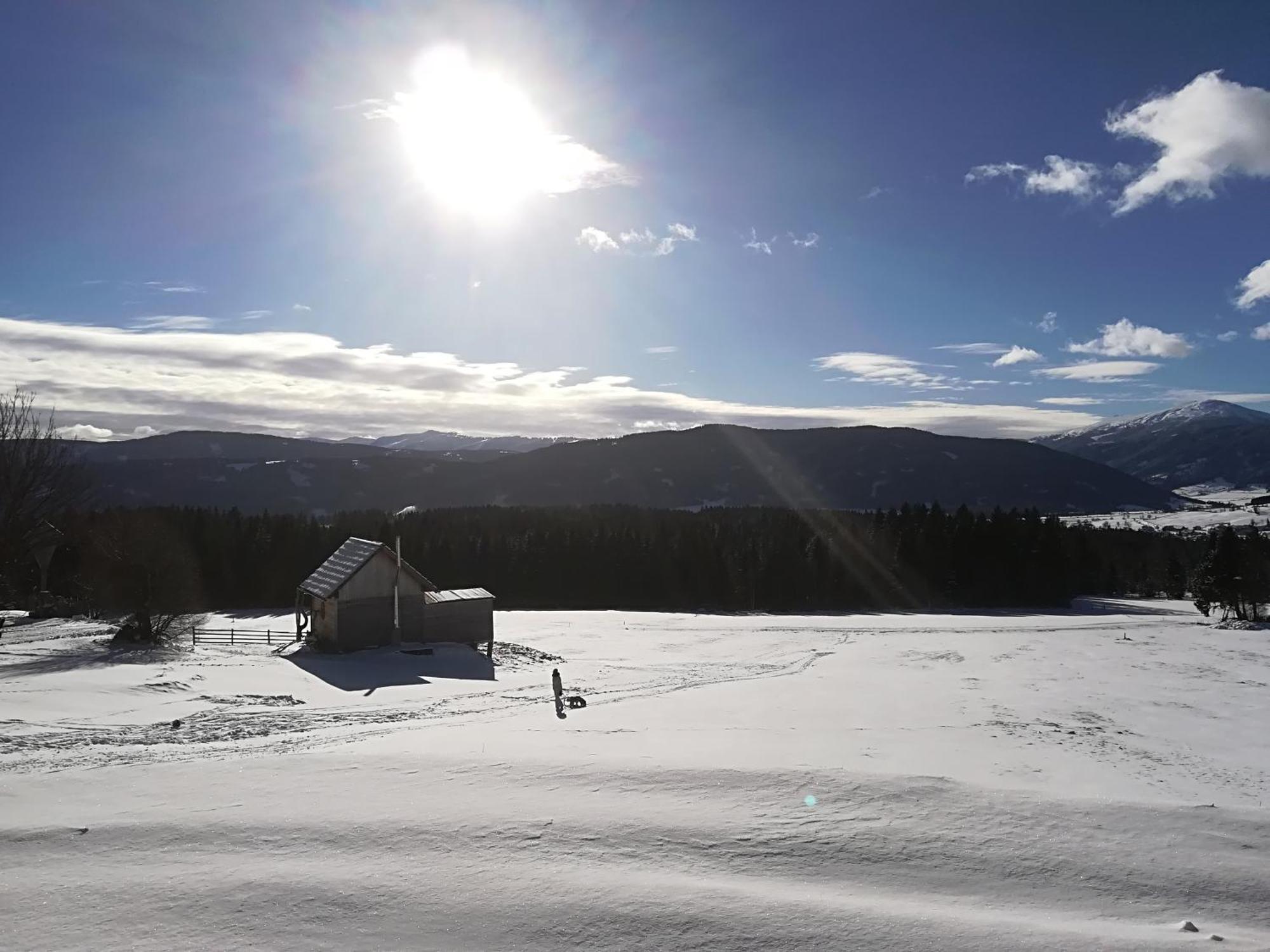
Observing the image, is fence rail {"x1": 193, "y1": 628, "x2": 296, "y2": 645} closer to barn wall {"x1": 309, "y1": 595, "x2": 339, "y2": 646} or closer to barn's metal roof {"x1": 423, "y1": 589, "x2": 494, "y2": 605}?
barn wall {"x1": 309, "y1": 595, "x2": 339, "y2": 646}

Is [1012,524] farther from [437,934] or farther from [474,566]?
[437,934]

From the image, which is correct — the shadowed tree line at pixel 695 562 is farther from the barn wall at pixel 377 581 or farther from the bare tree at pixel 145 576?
the barn wall at pixel 377 581

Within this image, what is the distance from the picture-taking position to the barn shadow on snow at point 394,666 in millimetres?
29172

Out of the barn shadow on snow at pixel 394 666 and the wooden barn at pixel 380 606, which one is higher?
the wooden barn at pixel 380 606

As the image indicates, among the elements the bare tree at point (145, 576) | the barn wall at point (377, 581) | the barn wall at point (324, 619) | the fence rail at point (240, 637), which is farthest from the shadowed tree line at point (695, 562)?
the barn wall at point (377, 581)

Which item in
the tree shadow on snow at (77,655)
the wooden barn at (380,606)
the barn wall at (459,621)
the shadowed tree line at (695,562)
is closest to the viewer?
the tree shadow on snow at (77,655)

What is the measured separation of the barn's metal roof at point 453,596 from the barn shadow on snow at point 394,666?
2.40 m

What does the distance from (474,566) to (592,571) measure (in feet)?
45.2

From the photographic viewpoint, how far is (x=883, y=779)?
11906 millimetres

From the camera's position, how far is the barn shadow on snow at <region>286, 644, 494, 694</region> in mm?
29172

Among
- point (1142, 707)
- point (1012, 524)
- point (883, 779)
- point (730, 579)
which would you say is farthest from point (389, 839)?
point (1012, 524)

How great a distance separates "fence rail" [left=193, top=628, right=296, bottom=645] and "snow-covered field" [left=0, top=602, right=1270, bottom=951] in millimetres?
17253

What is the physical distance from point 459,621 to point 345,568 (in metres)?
6.45

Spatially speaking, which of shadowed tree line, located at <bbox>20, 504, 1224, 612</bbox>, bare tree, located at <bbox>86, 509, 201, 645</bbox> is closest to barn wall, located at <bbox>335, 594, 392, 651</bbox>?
bare tree, located at <bbox>86, 509, 201, 645</bbox>
